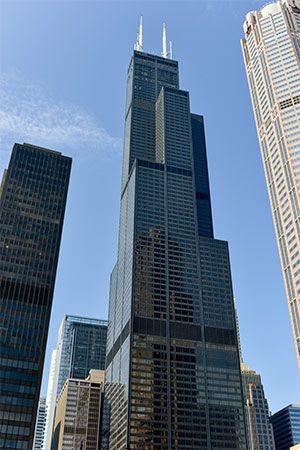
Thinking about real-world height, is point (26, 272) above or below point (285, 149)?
below

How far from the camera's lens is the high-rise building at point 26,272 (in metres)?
120

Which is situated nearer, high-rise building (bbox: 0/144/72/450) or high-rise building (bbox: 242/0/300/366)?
high-rise building (bbox: 0/144/72/450)

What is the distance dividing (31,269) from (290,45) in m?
135

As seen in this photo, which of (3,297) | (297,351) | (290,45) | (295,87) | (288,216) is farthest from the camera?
(290,45)

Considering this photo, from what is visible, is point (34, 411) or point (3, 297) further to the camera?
point (3, 297)

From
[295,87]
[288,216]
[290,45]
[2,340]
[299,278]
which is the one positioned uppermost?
[290,45]

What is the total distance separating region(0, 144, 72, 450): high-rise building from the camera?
393 feet

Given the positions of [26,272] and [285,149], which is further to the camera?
[285,149]

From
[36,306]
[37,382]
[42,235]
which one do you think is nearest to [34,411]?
[37,382]

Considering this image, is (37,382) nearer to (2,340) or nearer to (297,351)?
(2,340)

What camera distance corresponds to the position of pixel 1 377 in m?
122

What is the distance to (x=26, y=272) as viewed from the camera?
466 ft

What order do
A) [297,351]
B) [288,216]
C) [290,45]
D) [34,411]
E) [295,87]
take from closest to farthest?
[34,411] < [297,351] < [288,216] < [295,87] < [290,45]

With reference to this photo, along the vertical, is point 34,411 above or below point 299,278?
below
